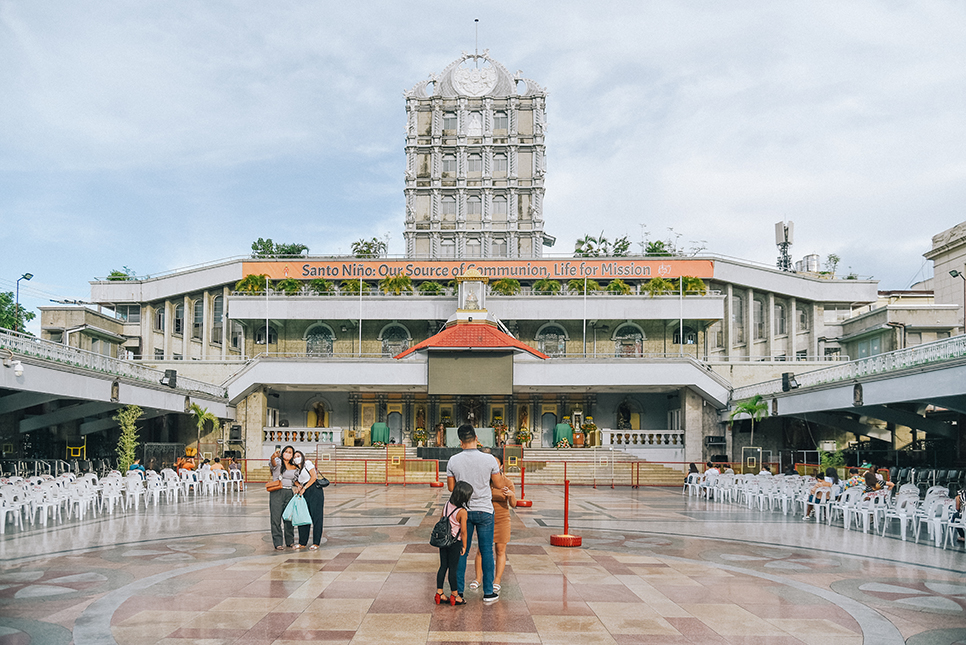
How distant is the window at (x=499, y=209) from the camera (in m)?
64.6

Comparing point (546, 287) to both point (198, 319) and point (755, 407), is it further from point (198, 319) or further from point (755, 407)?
point (198, 319)

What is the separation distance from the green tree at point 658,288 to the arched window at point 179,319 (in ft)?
105

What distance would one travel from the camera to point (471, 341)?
4003 cm

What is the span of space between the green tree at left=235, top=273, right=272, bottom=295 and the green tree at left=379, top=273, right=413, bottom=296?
7.28 meters

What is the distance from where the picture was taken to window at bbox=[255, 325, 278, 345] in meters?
50.4

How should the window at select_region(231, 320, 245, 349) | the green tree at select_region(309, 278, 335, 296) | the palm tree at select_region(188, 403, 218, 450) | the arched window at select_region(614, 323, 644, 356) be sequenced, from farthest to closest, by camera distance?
1. the window at select_region(231, 320, 245, 349)
2. the arched window at select_region(614, 323, 644, 356)
3. the green tree at select_region(309, 278, 335, 296)
4. the palm tree at select_region(188, 403, 218, 450)

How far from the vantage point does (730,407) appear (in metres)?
37.6

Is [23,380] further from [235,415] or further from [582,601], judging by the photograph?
[235,415]

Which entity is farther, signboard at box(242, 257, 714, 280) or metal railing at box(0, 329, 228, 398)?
signboard at box(242, 257, 714, 280)

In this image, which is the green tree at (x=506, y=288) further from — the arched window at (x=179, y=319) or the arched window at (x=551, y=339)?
the arched window at (x=179, y=319)

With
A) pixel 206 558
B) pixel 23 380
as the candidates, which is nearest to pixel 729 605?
pixel 206 558

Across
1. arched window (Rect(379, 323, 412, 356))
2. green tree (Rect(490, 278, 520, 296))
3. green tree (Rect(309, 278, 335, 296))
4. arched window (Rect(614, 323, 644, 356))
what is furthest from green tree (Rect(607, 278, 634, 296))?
green tree (Rect(309, 278, 335, 296))

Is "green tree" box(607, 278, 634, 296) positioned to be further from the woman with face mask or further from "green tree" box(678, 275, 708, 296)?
the woman with face mask

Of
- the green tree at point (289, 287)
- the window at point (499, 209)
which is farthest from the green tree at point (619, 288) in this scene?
the green tree at point (289, 287)
